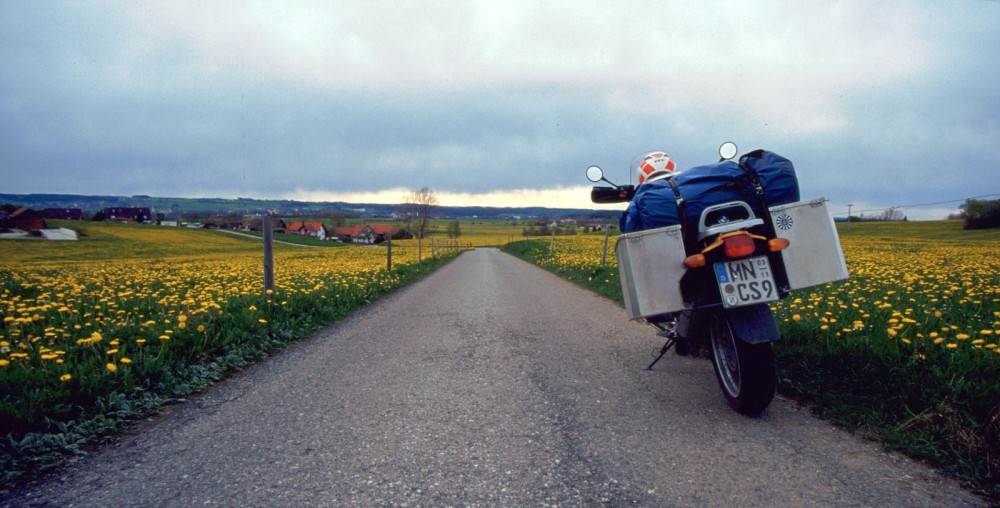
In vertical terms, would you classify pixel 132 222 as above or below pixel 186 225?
above

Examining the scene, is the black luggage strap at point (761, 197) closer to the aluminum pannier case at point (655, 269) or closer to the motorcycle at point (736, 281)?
the motorcycle at point (736, 281)

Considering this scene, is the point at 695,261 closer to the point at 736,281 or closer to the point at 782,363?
the point at 736,281

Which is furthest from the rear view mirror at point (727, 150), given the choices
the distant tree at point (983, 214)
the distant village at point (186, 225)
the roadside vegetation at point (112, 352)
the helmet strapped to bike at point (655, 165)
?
the distant tree at point (983, 214)

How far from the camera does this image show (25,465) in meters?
2.93

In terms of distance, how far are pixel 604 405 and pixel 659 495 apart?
4.63ft

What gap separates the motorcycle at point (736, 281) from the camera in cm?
355

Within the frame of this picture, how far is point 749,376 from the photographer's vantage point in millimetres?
3549

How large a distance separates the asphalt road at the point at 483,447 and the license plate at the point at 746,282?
0.88 meters

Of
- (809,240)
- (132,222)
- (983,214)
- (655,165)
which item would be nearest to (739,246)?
(809,240)

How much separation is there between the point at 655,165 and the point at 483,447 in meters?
3.61

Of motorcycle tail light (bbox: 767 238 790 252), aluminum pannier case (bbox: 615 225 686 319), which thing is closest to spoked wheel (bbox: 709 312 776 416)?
aluminum pannier case (bbox: 615 225 686 319)

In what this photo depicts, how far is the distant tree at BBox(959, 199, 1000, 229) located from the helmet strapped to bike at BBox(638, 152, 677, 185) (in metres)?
66.6

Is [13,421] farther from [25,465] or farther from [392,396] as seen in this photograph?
[392,396]

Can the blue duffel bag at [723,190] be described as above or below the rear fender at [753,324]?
above
